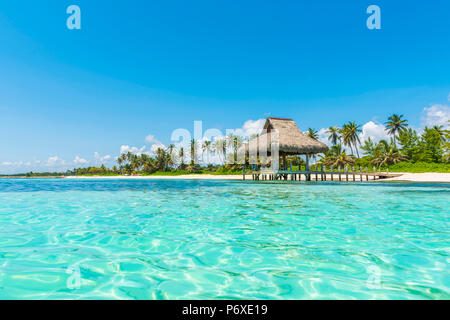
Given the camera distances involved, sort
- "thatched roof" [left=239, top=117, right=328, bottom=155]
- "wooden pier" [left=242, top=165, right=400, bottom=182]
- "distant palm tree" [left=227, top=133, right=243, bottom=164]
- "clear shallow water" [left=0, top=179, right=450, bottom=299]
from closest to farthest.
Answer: "clear shallow water" [left=0, top=179, right=450, bottom=299] < "thatched roof" [left=239, top=117, right=328, bottom=155] < "wooden pier" [left=242, top=165, right=400, bottom=182] < "distant palm tree" [left=227, top=133, right=243, bottom=164]

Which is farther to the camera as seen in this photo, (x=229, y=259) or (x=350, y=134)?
(x=350, y=134)

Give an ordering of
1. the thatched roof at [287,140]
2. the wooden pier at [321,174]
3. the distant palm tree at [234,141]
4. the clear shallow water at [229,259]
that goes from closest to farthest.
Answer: the clear shallow water at [229,259] < the thatched roof at [287,140] < the wooden pier at [321,174] < the distant palm tree at [234,141]

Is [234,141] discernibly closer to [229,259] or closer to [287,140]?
[287,140]

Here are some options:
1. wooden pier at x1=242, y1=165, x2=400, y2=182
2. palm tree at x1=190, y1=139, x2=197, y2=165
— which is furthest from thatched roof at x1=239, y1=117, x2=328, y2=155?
palm tree at x1=190, y1=139, x2=197, y2=165

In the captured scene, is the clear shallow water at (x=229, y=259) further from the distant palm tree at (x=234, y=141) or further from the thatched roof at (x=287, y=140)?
the distant palm tree at (x=234, y=141)

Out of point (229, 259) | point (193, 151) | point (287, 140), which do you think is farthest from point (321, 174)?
point (193, 151)

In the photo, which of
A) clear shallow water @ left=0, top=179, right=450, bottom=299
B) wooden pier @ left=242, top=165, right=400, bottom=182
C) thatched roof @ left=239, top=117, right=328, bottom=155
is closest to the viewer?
clear shallow water @ left=0, top=179, right=450, bottom=299

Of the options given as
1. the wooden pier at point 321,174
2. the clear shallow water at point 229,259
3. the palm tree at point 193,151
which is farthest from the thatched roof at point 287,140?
the palm tree at point 193,151

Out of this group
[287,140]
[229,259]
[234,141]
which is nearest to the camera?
[229,259]

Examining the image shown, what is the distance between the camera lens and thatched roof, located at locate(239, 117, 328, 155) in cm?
2072

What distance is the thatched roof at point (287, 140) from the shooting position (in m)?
20.7

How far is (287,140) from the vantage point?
20.9 metres

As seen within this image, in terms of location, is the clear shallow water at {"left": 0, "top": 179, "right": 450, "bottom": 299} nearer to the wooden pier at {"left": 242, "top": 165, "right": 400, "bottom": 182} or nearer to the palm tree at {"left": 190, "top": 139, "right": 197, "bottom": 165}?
the wooden pier at {"left": 242, "top": 165, "right": 400, "bottom": 182}
